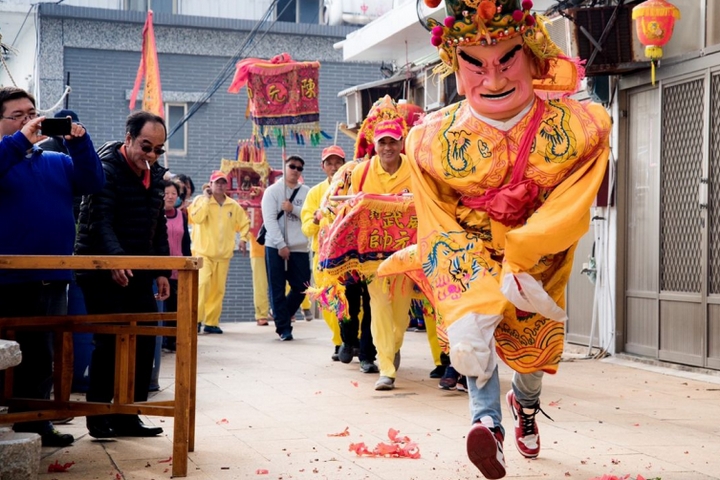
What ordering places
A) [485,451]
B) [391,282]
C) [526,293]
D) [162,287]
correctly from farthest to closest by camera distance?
1. [391,282]
2. [162,287]
3. [526,293]
4. [485,451]

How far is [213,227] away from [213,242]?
21cm

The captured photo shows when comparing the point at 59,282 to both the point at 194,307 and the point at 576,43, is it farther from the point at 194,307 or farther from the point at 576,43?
the point at 576,43

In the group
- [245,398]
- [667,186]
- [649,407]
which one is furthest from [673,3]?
[245,398]

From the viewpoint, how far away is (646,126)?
10297mm

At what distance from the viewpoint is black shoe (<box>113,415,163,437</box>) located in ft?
20.0

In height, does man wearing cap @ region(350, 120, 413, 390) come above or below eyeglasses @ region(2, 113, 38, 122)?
below

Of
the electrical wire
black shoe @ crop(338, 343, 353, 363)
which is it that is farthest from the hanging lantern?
the electrical wire

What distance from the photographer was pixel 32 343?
5.64 m

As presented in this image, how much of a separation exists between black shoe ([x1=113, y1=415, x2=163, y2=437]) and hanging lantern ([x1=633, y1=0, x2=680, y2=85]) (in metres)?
5.65

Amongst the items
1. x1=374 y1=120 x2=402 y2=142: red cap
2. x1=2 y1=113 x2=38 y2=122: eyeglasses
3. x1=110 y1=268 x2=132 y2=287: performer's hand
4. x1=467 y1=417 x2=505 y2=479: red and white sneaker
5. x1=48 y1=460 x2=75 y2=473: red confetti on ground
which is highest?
x1=374 y1=120 x2=402 y2=142: red cap

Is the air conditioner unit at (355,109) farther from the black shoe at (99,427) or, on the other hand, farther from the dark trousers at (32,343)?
the dark trousers at (32,343)

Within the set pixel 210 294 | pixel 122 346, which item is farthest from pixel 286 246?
pixel 122 346

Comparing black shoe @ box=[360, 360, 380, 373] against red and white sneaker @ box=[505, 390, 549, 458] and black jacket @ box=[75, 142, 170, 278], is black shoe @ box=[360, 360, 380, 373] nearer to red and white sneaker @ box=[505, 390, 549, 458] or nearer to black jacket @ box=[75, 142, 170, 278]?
black jacket @ box=[75, 142, 170, 278]

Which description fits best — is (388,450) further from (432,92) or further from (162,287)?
(432,92)
